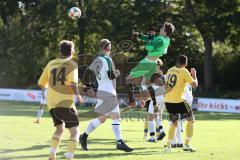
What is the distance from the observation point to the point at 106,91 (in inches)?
499

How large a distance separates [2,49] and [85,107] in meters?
27.1

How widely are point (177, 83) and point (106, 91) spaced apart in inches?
65.5

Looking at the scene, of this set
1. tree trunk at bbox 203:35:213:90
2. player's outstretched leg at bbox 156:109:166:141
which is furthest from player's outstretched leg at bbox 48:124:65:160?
tree trunk at bbox 203:35:213:90

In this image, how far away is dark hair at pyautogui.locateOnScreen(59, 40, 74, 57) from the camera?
1002cm

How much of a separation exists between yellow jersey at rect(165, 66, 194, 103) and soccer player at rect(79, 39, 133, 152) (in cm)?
129

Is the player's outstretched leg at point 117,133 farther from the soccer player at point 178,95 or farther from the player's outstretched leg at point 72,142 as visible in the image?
the player's outstretched leg at point 72,142

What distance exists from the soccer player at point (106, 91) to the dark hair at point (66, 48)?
2.46 meters

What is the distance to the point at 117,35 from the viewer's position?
165ft

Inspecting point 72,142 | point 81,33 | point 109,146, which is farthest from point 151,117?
point 81,33

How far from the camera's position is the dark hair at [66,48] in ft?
32.9

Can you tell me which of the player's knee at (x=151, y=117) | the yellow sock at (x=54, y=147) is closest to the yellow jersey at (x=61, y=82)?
the yellow sock at (x=54, y=147)

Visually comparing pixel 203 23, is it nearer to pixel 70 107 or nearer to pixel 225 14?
pixel 225 14

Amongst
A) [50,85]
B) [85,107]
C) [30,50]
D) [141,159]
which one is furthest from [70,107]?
[30,50]

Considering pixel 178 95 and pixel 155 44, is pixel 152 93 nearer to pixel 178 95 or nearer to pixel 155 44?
pixel 155 44
